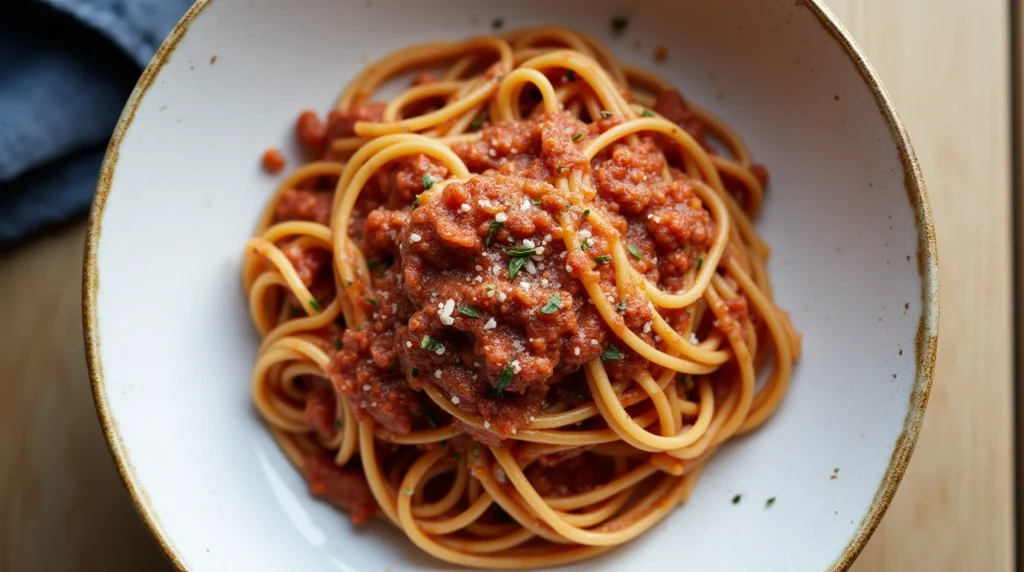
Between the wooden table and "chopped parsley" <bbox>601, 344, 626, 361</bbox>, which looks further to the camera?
the wooden table

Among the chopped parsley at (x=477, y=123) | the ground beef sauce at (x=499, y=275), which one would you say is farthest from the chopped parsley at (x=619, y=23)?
the chopped parsley at (x=477, y=123)

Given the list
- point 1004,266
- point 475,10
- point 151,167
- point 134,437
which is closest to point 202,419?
point 134,437

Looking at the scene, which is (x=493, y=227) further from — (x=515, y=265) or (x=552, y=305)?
(x=552, y=305)

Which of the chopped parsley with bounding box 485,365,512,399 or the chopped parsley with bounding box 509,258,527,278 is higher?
the chopped parsley with bounding box 509,258,527,278

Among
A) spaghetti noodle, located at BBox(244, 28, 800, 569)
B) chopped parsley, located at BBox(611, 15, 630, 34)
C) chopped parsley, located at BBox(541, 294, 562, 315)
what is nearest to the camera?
chopped parsley, located at BBox(541, 294, 562, 315)

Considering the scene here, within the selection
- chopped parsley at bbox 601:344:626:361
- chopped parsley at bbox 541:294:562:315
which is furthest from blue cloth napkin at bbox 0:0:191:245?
chopped parsley at bbox 601:344:626:361

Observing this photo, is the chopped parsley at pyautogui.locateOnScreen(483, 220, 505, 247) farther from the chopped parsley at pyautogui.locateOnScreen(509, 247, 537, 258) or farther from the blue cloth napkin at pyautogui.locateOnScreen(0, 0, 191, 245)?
the blue cloth napkin at pyautogui.locateOnScreen(0, 0, 191, 245)

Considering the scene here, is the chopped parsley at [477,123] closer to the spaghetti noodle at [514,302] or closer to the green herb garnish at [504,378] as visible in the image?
the spaghetti noodle at [514,302]
